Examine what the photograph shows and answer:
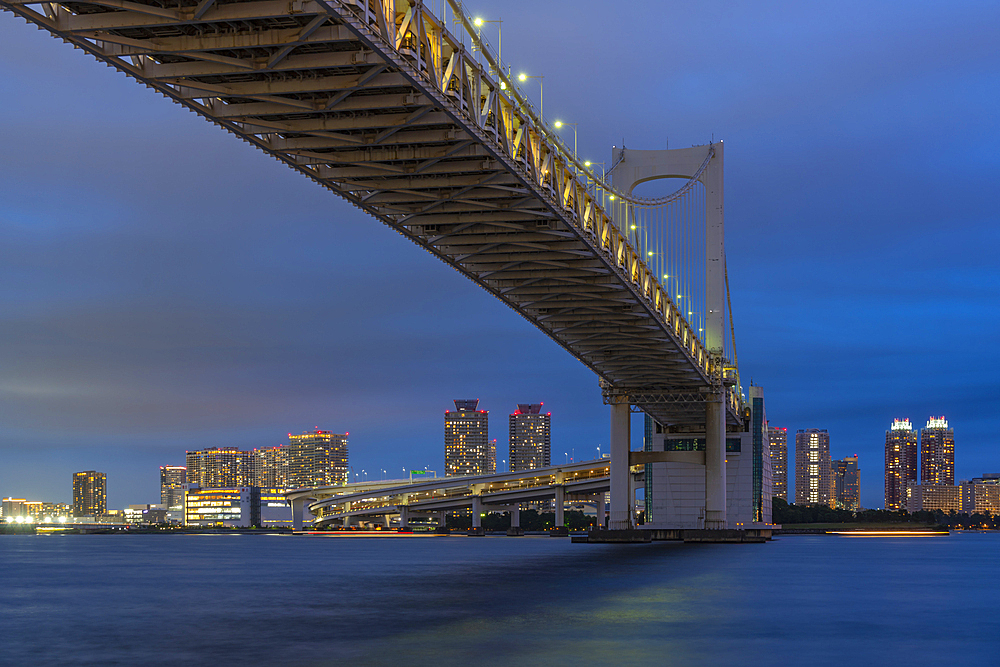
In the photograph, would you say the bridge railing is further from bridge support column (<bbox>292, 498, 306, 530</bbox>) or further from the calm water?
bridge support column (<bbox>292, 498, 306, 530</bbox>)

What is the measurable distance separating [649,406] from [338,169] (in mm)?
49701

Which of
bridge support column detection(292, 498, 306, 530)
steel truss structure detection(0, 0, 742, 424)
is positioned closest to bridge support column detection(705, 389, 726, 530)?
steel truss structure detection(0, 0, 742, 424)

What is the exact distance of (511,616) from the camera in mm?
26719

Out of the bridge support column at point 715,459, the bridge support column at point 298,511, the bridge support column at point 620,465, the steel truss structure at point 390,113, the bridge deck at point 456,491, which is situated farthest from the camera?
the bridge support column at point 298,511

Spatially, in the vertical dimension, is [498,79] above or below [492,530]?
above

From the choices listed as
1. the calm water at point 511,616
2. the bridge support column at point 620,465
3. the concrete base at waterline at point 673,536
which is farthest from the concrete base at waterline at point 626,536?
the calm water at point 511,616

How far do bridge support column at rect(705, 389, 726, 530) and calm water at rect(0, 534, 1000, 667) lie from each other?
67.1ft

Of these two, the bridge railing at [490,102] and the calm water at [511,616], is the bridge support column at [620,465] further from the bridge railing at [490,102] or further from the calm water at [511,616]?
the bridge railing at [490,102]

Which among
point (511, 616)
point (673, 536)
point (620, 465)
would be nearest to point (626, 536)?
point (620, 465)

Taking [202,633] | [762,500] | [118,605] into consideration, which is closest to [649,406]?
[762,500]

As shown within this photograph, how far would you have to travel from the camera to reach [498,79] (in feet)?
86.9

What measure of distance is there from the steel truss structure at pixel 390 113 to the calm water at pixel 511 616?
1072cm

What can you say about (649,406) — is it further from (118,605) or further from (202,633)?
(202,633)

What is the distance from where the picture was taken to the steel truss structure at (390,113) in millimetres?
19672
